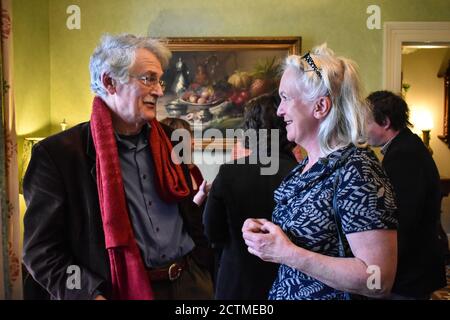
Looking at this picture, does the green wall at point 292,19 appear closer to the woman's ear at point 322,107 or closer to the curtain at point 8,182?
the curtain at point 8,182

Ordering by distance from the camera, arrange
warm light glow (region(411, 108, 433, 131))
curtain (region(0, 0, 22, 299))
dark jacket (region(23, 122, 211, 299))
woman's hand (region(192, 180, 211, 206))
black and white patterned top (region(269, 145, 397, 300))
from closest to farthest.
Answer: black and white patterned top (region(269, 145, 397, 300)), dark jacket (region(23, 122, 211, 299)), woman's hand (region(192, 180, 211, 206)), curtain (region(0, 0, 22, 299)), warm light glow (region(411, 108, 433, 131))

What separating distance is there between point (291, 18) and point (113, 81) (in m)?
1.80

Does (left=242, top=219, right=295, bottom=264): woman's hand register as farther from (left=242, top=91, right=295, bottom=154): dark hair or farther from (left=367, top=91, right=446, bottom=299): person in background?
(left=367, top=91, right=446, bottom=299): person in background

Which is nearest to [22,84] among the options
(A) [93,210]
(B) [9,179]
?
(B) [9,179]

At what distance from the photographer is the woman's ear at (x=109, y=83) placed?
0.94 m

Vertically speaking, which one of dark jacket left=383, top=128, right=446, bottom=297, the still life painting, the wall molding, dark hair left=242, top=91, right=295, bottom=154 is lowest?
dark jacket left=383, top=128, right=446, bottom=297

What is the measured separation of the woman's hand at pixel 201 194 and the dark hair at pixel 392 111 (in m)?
0.66

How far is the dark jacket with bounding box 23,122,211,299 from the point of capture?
0.88 meters

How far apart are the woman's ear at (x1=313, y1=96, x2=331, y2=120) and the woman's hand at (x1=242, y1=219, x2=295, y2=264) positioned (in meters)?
0.22

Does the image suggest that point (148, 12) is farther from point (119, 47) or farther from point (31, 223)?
point (31, 223)

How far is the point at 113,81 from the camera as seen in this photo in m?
0.94

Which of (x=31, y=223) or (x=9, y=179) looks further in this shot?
(x=9, y=179)

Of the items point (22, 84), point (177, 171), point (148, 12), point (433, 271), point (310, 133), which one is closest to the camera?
point (310, 133)

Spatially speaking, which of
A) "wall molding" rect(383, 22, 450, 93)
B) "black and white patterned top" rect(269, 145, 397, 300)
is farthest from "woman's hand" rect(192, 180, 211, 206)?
"wall molding" rect(383, 22, 450, 93)
